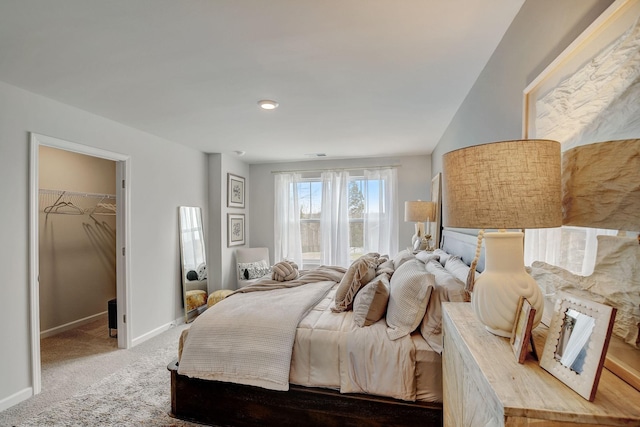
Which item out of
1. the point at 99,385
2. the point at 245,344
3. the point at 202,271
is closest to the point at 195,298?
the point at 202,271

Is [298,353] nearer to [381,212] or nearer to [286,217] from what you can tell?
[381,212]

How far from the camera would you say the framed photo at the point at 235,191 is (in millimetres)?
4852

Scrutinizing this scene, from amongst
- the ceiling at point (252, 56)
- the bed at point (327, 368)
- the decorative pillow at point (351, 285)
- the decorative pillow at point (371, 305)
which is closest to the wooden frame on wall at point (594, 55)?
the ceiling at point (252, 56)

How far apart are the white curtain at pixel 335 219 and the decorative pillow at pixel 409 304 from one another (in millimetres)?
3063

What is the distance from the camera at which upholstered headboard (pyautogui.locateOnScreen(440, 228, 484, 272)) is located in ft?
7.05

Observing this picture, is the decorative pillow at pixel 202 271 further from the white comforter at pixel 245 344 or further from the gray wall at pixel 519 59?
the gray wall at pixel 519 59

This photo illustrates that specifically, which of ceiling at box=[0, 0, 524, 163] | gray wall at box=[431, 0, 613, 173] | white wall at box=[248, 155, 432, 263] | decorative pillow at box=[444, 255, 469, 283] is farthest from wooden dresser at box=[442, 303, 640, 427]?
white wall at box=[248, 155, 432, 263]

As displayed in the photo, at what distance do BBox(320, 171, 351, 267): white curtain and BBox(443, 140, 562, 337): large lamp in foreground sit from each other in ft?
13.3

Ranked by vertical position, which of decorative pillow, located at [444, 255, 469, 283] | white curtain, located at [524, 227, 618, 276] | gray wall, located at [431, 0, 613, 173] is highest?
gray wall, located at [431, 0, 613, 173]

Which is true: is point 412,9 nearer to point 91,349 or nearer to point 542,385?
point 542,385

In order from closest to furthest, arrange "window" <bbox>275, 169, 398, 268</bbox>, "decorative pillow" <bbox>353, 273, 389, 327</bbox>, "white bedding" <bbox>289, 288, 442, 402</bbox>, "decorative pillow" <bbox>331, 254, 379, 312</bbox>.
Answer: "white bedding" <bbox>289, 288, 442, 402</bbox> < "decorative pillow" <bbox>353, 273, 389, 327</bbox> < "decorative pillow" <bbox>331, 254, 379, 312</bbox> < "window" <bbox>275, 169, 398, 268</bbox>

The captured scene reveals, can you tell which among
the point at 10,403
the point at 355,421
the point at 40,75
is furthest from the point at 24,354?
the point at 355,421

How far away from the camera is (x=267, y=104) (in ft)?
8.48

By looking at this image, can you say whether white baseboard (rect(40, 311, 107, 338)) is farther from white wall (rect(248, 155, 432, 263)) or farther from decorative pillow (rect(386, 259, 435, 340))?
decorative pillow (rect(386, 259, 435, 340))
